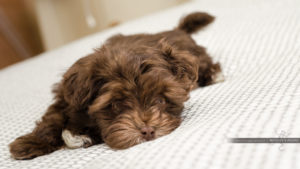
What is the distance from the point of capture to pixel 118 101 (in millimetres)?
2221

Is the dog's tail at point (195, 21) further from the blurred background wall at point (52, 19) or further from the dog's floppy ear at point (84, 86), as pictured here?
the blurred background wall at point (52, 19)

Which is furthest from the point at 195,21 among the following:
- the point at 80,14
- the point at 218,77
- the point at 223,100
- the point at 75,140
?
the point at 80,14

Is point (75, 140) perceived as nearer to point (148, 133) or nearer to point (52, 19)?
point (148, 133)

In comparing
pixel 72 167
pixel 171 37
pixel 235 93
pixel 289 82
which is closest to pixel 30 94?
pixel 171 37

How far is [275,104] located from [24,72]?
11.1 feet

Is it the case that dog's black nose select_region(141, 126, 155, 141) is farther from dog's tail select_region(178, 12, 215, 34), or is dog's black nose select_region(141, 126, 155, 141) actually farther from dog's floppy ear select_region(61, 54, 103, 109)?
dog's tail select_region(178, 12, 215, 34)

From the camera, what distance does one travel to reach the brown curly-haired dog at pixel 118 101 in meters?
→ 2.12

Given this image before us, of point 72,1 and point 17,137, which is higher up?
point 72,1

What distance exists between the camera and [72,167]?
1811 mm

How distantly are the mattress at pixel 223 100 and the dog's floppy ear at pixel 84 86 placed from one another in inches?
13.8

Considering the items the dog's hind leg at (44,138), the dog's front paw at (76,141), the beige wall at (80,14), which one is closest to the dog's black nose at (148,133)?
the dog's front paw at (76,141)

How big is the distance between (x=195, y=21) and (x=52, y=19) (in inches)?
210

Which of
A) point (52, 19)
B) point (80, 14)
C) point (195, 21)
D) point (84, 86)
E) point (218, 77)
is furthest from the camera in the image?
point (80, 14)

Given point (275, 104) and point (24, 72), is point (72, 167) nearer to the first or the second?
point (275, 104)
